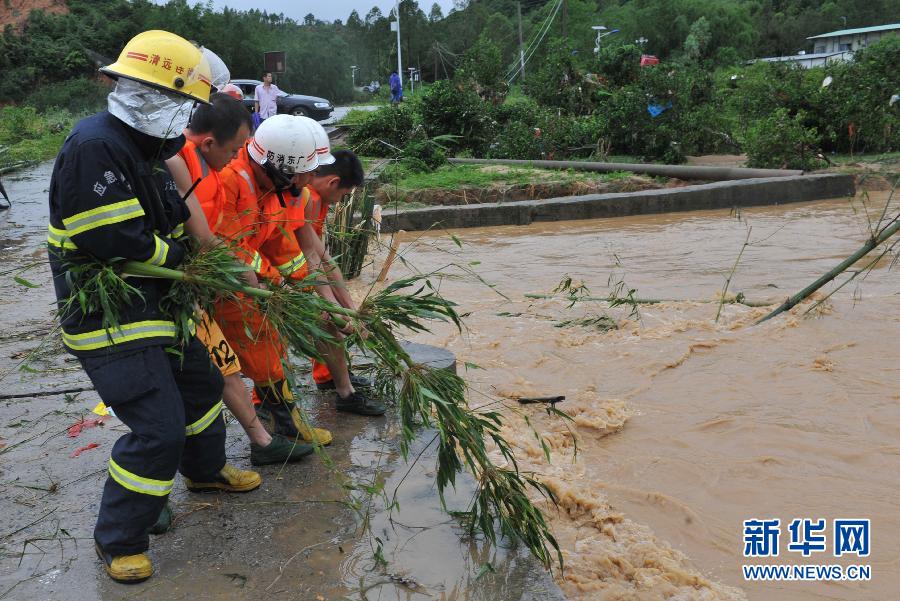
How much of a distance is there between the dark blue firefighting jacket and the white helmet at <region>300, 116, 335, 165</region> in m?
0.99

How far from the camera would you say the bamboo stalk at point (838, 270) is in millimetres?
5082

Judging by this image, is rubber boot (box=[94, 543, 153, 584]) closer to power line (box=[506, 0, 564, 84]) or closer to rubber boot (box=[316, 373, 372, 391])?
rubber boot (box=[316, 373, 372, 391])

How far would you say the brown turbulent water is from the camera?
339 cm

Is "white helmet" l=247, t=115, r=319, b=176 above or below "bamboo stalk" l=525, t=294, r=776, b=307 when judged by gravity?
above

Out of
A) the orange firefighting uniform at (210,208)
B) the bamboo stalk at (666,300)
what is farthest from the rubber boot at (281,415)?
Result: the bamboo stalk at (666,300)

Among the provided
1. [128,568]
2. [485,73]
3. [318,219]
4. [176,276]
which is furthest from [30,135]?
[128,568]

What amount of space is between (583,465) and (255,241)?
1980mm

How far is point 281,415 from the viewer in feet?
12.8

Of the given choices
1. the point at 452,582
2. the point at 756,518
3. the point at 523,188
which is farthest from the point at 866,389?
the point at 523,188

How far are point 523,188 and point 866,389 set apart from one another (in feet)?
28.0

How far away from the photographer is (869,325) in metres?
6.21

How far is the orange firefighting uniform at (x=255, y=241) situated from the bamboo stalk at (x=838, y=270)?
349cm

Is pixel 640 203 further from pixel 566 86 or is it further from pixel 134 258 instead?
pixel 134 258

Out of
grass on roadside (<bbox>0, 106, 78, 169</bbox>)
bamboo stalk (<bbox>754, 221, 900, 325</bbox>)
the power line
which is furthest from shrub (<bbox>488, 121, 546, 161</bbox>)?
the power line
